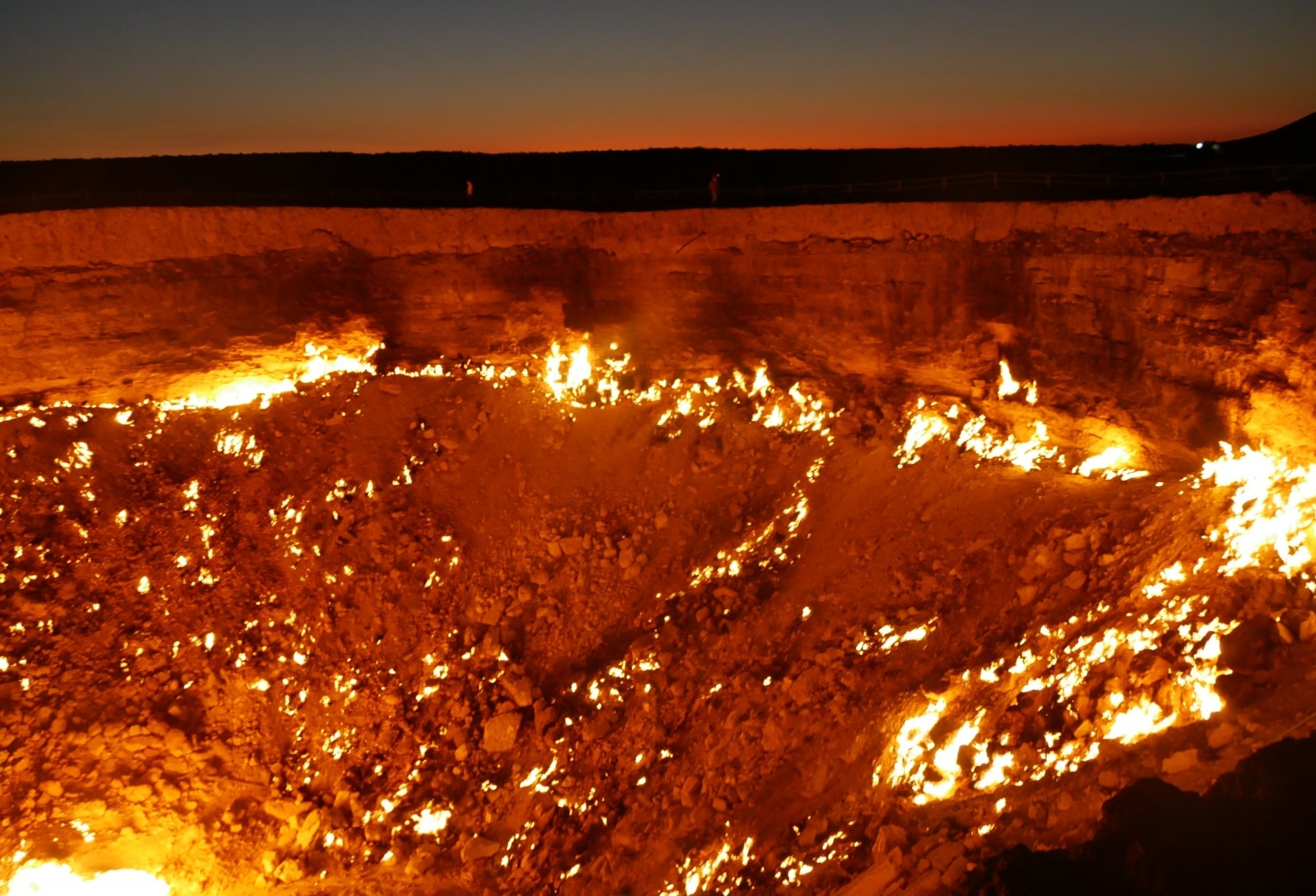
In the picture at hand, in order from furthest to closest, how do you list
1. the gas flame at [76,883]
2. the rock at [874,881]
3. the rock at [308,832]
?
1. the rock at [308,832]
2. the gas flame at [76,883]
3. the rock at [874,881]

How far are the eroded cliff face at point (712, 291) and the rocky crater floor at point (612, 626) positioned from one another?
0.44 meters

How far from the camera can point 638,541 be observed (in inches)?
483

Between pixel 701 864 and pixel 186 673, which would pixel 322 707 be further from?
pixel 701 864

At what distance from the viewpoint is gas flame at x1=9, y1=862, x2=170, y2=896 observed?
10.2 metres

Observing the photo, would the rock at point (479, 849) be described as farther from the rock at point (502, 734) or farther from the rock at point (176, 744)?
the rock at point (176, 744)

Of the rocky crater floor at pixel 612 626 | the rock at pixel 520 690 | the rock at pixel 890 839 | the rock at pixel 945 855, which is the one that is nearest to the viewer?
the rock at pixel 945 855

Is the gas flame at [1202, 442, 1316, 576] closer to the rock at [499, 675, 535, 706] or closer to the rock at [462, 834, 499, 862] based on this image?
the rock at [499, 675, 535, 706]

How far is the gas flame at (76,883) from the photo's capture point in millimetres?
10180

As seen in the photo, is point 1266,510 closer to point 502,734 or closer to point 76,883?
point 502,734

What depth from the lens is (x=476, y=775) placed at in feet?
34.7

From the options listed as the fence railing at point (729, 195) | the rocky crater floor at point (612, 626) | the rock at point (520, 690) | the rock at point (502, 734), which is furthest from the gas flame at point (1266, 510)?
the rock at point (502, 734)

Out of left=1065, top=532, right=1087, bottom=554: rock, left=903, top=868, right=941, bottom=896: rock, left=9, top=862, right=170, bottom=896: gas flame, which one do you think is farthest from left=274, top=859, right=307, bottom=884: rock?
left=1065, top=532, right=1087, bottom=554: rock

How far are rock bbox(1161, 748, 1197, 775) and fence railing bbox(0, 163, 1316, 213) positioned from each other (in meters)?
7.41

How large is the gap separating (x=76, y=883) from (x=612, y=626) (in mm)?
7139
